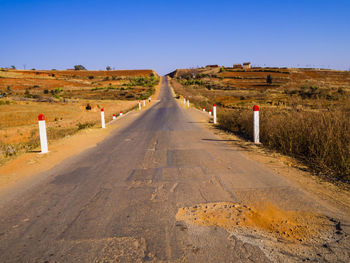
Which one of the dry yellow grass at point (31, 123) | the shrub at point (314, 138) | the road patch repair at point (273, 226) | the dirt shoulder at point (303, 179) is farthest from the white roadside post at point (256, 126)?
the dry yellow grass at point (31, 123)

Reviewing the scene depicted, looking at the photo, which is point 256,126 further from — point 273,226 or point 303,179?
point 273,226

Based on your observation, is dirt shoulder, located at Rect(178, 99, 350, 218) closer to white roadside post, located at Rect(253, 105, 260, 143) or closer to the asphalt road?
the asphalt road

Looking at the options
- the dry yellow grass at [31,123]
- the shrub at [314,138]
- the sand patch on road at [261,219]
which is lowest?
the dry yellow grass at [31,123]

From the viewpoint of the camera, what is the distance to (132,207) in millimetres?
4281

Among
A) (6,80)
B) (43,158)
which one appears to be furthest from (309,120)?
(6,80)

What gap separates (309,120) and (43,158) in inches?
Result: 289

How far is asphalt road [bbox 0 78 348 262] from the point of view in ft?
10.1

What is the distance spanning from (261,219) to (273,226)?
0.70 feet

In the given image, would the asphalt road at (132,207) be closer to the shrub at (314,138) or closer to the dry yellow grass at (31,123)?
the shrub at (314,138)

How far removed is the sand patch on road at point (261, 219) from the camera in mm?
3436

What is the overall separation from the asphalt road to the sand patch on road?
0.63 ft

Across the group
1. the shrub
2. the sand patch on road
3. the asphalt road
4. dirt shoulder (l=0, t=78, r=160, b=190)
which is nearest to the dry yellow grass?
dirt shoulder (l=0, t=78, r=160, b=190)

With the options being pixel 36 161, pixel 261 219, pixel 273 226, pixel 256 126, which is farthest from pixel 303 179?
pixel 36 161

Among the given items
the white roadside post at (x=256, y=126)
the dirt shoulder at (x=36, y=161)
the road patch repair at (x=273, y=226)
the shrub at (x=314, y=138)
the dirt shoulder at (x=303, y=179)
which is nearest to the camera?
the road patch repair at (x=273, y=226)
